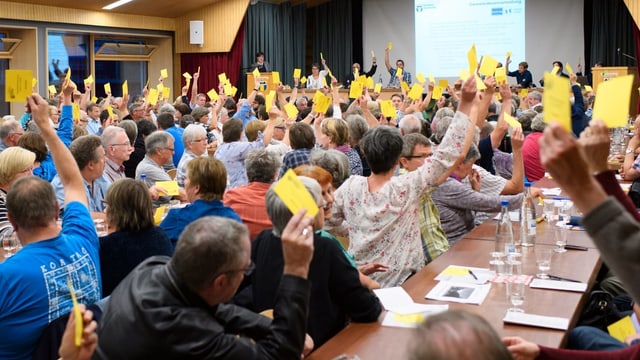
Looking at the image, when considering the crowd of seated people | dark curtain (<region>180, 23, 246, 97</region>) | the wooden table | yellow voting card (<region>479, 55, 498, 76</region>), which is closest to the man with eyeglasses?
the crowd of seated people

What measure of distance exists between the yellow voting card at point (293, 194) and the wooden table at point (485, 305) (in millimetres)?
481

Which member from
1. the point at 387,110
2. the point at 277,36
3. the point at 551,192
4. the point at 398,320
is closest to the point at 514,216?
the point at 551,192

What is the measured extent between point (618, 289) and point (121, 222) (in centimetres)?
277

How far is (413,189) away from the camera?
3.59 metres

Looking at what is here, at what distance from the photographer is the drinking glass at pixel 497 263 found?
3.38 meters

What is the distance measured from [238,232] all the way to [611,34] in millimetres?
16385

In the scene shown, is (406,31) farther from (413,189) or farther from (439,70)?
(413,189)

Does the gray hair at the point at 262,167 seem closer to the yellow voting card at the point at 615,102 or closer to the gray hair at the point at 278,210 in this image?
the gray hair at the point at 278,210

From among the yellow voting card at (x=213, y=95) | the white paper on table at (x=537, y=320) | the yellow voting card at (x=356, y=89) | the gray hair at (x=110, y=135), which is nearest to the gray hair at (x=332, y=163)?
the white paper on table at (x=537, y=320)

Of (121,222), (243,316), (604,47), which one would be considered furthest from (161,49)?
(243,316)

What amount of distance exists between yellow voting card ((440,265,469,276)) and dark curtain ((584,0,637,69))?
14407 mm

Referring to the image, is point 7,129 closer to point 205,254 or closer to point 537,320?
point 205,254

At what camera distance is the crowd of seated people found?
201 cm

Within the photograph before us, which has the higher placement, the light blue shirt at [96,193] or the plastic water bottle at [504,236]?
the light blue shirt at [96,193]
